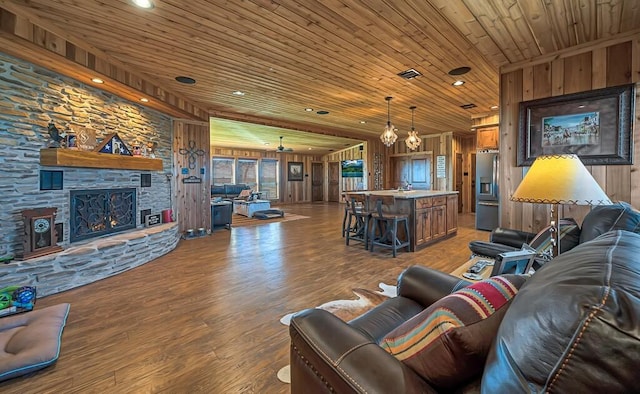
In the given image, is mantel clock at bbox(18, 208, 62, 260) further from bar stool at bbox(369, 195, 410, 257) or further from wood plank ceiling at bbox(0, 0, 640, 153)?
bar stool at bbox(369, 195, 410, 257)

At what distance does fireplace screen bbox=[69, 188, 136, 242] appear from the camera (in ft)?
11.9

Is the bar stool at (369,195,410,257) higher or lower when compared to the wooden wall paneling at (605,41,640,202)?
lower

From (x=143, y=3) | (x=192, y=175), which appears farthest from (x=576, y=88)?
(x=192, y=175)

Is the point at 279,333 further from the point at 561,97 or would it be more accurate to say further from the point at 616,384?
the point at 561,97

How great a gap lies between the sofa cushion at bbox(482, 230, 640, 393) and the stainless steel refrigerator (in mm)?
6391

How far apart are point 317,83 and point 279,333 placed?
11.5ft

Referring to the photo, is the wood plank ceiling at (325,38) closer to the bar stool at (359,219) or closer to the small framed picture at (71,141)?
the small framed picture at (71,141)

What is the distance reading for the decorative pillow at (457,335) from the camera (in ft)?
2.52

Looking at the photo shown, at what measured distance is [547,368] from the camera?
518 mm

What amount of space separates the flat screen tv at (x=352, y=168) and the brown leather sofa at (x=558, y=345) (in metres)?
11.1

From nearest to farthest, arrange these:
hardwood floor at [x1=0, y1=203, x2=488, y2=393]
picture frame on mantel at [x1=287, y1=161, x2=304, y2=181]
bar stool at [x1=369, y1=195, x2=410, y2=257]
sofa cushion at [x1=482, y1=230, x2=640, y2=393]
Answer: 1. sofa cushion at [x1=482, y1=230, x2=640, y2=393]
2. hardwood floor at [x1=0, y1=203, x2=488, y2=393]
3. bar stool at [x1=369, y1=195, x2=410, y2=257]
4. picture frame on mantel at [x1=287, y1=161, x2=304, y2=181]

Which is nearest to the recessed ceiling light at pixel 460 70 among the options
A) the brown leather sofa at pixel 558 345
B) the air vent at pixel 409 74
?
the air vent at pixel 409 74

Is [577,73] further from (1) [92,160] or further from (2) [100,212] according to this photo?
(2) [100,212]

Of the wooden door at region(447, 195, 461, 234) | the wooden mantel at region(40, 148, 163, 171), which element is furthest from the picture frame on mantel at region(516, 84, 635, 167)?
the wooden mantel at region(40, 148, 163, 171)
